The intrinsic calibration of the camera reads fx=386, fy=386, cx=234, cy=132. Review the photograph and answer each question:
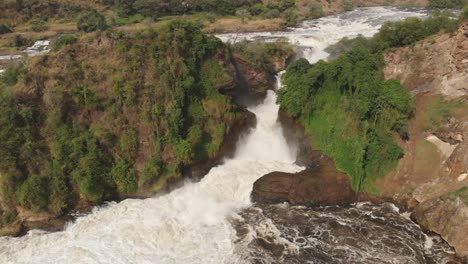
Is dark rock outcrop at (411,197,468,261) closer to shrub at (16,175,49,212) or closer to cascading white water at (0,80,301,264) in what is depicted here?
cascading white water at (0,80,301,264)

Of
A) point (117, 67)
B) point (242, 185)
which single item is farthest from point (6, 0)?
point (242, 185)

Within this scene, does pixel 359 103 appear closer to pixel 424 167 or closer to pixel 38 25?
pixel 424 167

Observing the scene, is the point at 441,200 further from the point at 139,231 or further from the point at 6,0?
the point at 6,0

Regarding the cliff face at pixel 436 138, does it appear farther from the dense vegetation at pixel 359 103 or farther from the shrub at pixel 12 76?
the shrub at pixel 12 76

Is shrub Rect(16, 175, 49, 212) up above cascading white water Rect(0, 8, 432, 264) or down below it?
above

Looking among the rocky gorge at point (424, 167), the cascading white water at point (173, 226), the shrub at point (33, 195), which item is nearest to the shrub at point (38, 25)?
the shrub at point (33, 195)

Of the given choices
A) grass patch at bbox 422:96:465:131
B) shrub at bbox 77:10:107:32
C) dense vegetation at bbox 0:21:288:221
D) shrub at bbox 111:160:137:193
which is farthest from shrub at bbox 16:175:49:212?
shrub at bbox 77:10:107:32

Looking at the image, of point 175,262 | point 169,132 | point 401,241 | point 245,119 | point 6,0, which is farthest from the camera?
point 6,0
